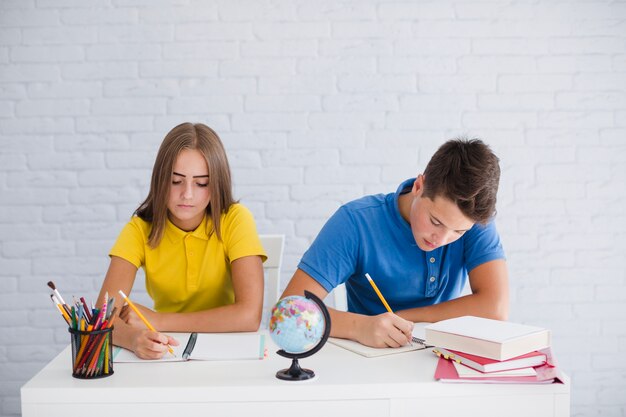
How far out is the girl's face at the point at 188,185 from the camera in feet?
5.51

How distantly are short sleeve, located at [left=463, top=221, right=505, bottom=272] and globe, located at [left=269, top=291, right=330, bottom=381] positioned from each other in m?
0.67

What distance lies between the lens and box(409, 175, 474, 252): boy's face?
1.43 meters

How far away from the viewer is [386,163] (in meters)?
2.50

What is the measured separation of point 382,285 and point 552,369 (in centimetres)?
59

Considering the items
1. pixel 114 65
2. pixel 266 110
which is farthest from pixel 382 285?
pixel 114 65

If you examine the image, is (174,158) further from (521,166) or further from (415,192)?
(521,166)

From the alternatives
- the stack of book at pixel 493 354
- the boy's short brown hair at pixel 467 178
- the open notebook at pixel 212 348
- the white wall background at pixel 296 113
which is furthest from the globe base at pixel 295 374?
the white wall background at pixel 296 113

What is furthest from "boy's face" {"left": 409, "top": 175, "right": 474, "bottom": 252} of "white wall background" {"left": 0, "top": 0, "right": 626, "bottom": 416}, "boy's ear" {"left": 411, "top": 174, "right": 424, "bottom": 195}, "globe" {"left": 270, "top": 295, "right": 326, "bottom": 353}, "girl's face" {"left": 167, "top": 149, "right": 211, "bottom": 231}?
"white wall background" {"left": 0, "top": 0, "right": 626, "bottom": 416}

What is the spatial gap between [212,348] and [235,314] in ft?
0.76

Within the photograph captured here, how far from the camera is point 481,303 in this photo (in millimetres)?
1581

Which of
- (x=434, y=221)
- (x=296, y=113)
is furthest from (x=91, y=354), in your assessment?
(x=296, y=113)

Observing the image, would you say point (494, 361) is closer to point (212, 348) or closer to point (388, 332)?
point (388, 332)

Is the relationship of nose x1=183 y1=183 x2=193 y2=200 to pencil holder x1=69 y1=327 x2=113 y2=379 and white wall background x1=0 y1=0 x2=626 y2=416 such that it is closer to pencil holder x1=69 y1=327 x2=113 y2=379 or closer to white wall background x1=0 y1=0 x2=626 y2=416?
pencil holder x1=69 y1=327 x2=113 y2=379

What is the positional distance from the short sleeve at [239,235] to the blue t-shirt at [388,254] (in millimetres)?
154
